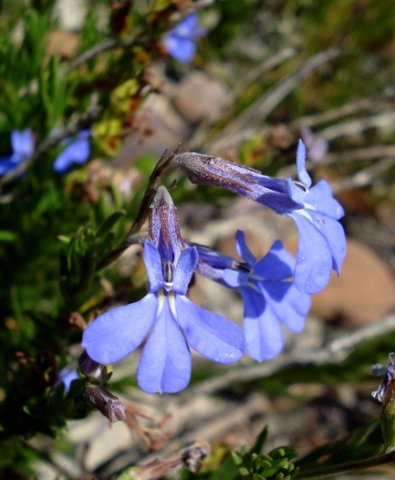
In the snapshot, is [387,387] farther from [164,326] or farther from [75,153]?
[75,153]

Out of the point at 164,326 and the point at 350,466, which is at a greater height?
the point at 164,326

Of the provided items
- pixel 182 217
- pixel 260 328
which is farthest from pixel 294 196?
pixel 182 217

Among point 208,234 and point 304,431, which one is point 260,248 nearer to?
point 208,234

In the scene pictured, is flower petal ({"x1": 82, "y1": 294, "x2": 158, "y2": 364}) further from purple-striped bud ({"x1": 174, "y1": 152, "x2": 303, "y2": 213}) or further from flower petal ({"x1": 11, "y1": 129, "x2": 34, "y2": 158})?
flower petal ({"x1": 11, "y1": 129, "x2": 34, "y2": 158})

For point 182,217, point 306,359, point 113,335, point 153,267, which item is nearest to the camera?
point 113,335

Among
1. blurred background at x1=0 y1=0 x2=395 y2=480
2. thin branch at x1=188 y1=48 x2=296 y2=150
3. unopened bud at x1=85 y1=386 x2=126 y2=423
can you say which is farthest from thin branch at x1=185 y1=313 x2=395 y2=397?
unopened bud at x1=85 y1=386 x2=126 y2=423

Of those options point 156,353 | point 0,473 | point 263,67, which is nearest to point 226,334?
point 156,353
